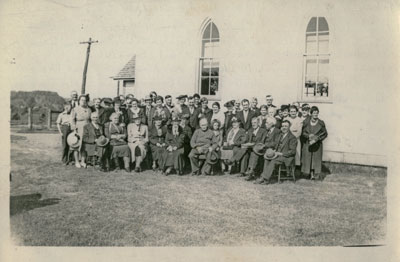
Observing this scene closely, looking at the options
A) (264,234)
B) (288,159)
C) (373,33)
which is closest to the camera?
(264,234)

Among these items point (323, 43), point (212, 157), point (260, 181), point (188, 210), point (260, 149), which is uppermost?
point (323, 43)

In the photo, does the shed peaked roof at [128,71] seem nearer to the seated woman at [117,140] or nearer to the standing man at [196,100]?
the seated woman at [117,140]

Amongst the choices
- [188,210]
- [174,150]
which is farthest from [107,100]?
[188,210]

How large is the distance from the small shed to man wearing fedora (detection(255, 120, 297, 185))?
191 cm

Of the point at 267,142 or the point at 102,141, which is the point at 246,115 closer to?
the point at 267,142

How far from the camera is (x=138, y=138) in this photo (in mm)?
4625

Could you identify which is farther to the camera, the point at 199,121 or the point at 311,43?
the point at 199,121

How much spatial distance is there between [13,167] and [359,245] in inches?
142

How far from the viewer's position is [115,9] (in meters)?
4.04

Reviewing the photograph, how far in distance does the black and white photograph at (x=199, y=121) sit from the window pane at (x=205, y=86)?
2cm

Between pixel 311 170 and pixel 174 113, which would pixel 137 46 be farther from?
pixel 311 170

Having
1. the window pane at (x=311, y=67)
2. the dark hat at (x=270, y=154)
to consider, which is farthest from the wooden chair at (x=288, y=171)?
the window pane at (x=311, y=67)

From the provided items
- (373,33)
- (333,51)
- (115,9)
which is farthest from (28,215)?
(373,33)

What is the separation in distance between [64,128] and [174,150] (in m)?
1.39
